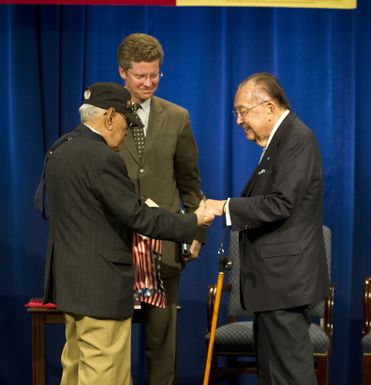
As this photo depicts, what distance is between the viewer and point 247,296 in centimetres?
408

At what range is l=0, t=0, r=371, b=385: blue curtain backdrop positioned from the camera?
5.76m

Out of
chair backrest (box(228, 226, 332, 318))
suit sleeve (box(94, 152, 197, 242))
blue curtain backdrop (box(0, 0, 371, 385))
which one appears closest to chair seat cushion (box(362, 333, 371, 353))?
chair backrest (box(228, 226, 332, 318))

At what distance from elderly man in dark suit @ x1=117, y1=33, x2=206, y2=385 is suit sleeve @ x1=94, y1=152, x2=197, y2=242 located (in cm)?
66

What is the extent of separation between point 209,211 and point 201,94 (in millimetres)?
1733

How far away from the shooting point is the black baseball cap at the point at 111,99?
3.89 m

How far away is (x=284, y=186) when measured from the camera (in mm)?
3908

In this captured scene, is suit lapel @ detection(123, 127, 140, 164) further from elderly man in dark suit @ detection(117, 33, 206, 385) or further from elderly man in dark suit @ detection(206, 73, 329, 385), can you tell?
elderly man in dark suit @ detection(206, 73, 329, 385)

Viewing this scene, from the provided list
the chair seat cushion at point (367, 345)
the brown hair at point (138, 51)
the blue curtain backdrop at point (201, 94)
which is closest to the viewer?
the brown hair at point (138, 51)

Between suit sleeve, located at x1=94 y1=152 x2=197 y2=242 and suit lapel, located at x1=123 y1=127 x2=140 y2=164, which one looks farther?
suit lapel, located at x1=123 y1=127 x2=140 y2=164

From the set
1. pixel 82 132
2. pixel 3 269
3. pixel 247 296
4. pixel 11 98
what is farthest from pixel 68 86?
pixel 247 296

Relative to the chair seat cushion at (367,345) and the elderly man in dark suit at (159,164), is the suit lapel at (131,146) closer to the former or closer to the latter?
the elderly man in dark suit at (159,164)

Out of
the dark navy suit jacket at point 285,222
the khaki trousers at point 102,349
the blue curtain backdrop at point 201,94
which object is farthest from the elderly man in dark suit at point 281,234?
the blue curtain backdrop at point 201,94

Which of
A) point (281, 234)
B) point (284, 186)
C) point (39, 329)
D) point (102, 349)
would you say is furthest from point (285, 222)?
point (39, 329)

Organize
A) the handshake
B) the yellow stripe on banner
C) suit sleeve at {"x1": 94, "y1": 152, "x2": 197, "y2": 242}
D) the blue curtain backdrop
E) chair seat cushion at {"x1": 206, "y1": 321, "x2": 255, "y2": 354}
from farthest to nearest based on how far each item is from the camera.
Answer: the blue curtain backdrop
the yellow stripe on banner
chair seat cushion at {"x1": 206, "y1": 321, "x2": 255, "y2": 354}
the handshake
suit sleeve at {"x1": 94, "y1": 152, "x2": 197, "y2": 242}
